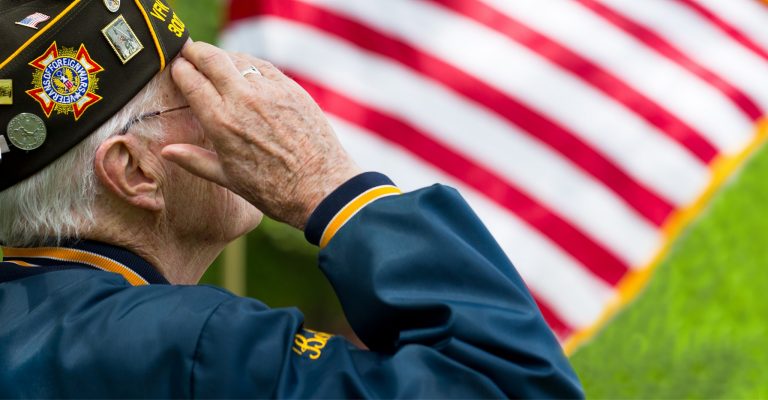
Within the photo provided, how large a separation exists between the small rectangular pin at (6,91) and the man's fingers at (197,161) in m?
0.22

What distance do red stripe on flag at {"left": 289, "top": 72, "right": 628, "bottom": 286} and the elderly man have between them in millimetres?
1558

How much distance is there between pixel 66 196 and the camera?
1.48 metres

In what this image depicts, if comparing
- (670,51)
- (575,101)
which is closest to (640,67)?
(670,51)

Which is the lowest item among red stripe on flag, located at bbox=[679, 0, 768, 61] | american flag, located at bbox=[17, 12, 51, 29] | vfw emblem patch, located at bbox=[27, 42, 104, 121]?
vfw emblem patch, located at bbox=[27, 42, 104, 121]

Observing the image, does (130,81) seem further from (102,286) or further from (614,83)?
(614,83)

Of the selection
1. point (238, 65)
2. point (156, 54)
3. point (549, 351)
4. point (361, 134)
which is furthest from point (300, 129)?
point (361, 134)

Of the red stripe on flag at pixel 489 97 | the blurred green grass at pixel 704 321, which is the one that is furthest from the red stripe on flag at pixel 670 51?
the blurred green grass at pixel 704 321

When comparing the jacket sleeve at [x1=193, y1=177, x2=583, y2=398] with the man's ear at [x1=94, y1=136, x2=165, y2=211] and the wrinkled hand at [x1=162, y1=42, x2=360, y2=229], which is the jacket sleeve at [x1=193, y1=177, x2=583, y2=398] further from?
the man's ear at [x1=94, y1=136, x2=165, y2=211]

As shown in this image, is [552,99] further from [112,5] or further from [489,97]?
[112,5]

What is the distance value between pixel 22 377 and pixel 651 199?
89.0 inches

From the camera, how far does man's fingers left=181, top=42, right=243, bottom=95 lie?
1.42 m

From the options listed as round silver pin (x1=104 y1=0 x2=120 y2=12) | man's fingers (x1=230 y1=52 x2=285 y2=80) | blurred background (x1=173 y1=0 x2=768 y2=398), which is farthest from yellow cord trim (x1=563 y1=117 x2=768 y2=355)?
round silver pin (x1=104 y1=0 x2=120 y2=12)

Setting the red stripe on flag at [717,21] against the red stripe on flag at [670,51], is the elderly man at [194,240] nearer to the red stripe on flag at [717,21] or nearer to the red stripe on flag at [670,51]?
the red stripe on flag at [670,51]

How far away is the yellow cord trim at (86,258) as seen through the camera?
1.45 m
